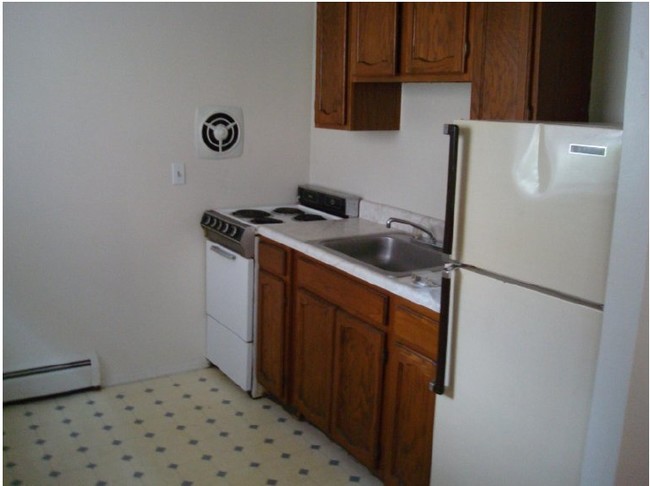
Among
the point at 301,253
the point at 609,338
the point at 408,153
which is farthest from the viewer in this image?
the point at 408,153

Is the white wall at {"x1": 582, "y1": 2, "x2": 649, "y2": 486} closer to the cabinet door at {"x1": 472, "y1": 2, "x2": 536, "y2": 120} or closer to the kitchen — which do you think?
the cabinet door at {"x1": 472, "y1": 2, "x2": 536, "y2": 120}

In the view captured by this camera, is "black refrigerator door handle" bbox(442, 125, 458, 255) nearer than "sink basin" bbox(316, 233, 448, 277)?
Yes

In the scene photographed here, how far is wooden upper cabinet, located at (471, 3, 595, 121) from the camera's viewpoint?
2.40 metres

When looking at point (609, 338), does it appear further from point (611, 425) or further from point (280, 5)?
point (280, 5)

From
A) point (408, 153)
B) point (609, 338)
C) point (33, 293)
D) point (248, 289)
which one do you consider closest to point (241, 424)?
point (248, 289)

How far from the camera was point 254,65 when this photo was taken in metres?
3.89

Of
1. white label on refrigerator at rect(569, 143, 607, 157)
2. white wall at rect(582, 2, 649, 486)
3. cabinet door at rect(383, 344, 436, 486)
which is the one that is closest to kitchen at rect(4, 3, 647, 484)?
cabinet door at rect(383, 344, 436, 486)

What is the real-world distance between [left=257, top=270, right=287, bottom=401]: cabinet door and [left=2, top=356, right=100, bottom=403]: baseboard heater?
88 centimetres

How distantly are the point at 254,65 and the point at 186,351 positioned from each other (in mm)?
1607

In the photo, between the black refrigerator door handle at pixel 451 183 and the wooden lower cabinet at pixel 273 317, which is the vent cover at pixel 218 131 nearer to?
the wooden lower cabinet at pixel 273 317

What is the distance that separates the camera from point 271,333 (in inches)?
137

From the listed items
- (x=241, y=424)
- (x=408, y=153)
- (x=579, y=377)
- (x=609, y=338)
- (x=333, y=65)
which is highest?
(x=333, y=65)

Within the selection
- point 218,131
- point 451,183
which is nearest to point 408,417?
point 451,183

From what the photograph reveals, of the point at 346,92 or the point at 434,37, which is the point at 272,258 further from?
the point at 434,37
